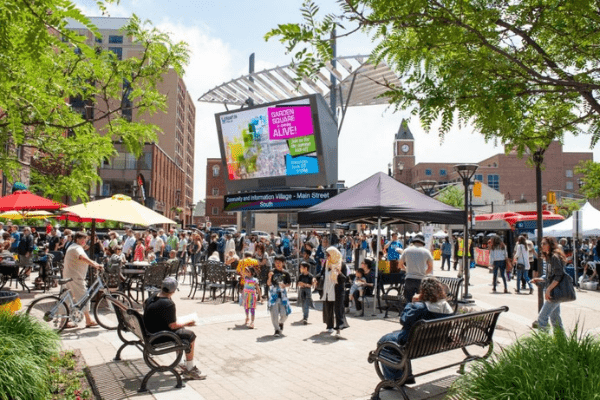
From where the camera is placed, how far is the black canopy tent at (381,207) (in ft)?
36.7

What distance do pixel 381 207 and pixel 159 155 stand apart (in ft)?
223

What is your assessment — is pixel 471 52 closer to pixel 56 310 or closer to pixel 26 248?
pixel 56 310

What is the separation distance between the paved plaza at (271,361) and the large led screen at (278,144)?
15018 mm

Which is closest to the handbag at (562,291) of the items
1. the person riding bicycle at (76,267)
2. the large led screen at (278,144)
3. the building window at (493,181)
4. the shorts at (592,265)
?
the person riding bicycle at (76,267)

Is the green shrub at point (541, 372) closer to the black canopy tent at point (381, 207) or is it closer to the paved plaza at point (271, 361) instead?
the paved plaza at point (271, 361)

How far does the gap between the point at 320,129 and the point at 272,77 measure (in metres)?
6.53

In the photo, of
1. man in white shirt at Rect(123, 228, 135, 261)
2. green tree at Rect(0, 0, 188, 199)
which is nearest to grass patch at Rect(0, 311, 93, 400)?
green tree at Rect(0, 0, 188, 199)

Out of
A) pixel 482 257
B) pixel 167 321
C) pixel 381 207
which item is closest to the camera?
pixel 167 321

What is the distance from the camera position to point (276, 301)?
9242mm

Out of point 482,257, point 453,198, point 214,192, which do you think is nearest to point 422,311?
point 482,257

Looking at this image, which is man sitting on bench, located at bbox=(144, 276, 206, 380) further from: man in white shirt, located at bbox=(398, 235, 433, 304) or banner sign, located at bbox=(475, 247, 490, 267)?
banner sign, located at bbox=(475, 247, 490, 267)

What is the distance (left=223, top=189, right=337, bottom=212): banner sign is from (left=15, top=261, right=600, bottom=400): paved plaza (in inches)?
487

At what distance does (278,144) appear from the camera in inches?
1064

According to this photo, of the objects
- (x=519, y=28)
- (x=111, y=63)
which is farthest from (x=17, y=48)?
(x=519, y=28)
